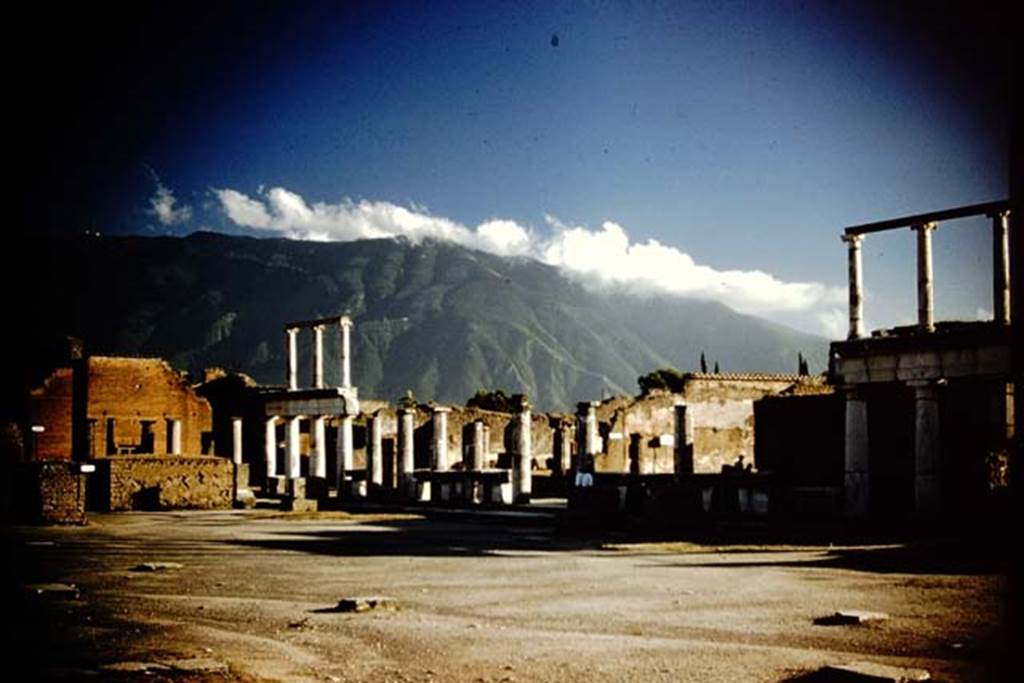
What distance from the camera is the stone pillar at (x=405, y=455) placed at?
37125 millimetres

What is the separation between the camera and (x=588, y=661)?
845cm

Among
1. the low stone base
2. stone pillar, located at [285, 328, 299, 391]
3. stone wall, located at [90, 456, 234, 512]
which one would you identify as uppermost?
stone pillar, located at [285, 328, 299, 391]

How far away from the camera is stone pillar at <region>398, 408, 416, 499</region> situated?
3712 centimetres

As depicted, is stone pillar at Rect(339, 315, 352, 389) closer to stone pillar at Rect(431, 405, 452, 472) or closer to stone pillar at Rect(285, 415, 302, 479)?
stone pillar at Rect(285, 415, 302, 479)

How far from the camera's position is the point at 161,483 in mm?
33375

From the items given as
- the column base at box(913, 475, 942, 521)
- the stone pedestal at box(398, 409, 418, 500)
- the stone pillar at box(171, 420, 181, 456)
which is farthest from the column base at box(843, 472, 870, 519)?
the stone pillar at box(171, 420, 181, 456)

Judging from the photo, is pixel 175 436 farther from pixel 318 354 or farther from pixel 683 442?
pixel 683 442

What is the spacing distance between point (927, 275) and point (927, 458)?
4.49 meters

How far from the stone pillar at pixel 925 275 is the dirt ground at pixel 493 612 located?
26.9 ft

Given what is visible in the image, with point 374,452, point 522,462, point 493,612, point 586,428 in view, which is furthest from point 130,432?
point 493,612

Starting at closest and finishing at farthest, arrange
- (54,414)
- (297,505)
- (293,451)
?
1. (297,505)
2. (293,451)
3. (54,414)

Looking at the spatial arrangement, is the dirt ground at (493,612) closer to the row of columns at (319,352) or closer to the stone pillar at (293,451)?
the row of columns at (319,352)

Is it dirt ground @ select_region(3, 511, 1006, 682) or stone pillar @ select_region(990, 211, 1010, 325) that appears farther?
stone pillar @ select_region(990, 211, 1010, 325)

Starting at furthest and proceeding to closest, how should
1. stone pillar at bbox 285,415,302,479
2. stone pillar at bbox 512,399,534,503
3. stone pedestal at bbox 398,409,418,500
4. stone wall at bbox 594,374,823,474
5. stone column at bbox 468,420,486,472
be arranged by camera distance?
stone wall at bbox 594,374,823,474 → stone pillar at bbox 285,415,302,479 → stone column at bbox 468,420,486,472 → stone pedestal at bbox 398,409,418,500 → stone pillar at bbox 512,399,534,503
